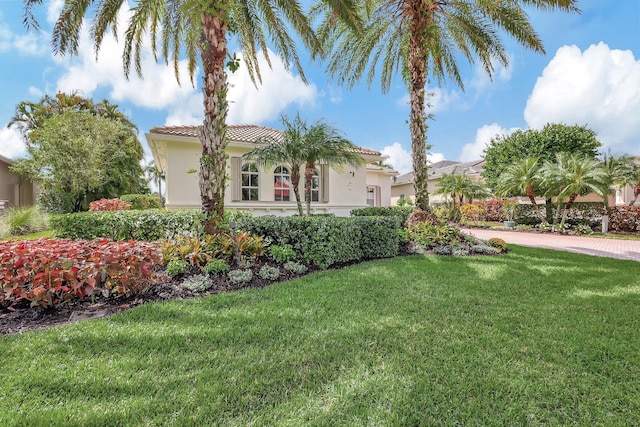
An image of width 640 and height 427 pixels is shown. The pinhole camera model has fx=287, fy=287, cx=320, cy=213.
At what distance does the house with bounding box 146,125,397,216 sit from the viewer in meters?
11.6

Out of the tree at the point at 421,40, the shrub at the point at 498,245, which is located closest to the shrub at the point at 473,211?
the tree at the point at 421,40

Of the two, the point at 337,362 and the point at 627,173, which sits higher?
the point at 627,173

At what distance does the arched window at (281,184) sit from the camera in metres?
13.4

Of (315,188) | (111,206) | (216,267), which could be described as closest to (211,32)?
(216,267)

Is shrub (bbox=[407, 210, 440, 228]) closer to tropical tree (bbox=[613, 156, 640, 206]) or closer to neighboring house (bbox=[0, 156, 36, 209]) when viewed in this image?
tropical tree (bbox=[613, 156, 640, 206])

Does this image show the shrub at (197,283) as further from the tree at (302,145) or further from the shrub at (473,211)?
the shrub at (473,211)

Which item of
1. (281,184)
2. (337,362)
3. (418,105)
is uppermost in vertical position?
(418,105)

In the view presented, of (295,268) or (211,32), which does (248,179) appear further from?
(295,268)

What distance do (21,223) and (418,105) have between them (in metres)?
16.6

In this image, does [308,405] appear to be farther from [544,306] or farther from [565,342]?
[544,306]

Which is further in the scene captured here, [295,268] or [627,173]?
[627,173]

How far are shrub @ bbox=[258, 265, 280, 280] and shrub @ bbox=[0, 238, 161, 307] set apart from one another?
179 centimetres

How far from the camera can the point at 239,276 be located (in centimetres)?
507

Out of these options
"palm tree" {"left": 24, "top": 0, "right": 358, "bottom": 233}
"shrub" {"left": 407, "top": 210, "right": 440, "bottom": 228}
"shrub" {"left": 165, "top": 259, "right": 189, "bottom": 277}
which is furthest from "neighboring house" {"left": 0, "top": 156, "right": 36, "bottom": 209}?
"shrub" {"left": 407, "top": 210, "right": 440, "bottom": 228}
